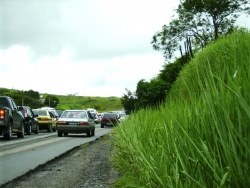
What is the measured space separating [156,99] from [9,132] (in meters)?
10.3

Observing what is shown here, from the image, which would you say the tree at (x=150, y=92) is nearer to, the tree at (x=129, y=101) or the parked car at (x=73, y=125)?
the tree at (x=129, y=101)

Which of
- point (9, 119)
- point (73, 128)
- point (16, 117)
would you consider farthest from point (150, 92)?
point (73, 128)

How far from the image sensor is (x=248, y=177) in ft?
9.50

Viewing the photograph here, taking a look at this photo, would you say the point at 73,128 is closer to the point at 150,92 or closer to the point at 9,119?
the point at 9,119

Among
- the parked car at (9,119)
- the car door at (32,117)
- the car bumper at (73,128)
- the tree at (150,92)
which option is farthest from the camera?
the car door at (32,117)

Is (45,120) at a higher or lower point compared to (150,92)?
lower

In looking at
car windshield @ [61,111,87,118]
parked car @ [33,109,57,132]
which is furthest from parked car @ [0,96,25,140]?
parked car @ [33,109,57,132]

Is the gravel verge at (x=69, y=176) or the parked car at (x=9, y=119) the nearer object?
the gravel verge at (x=69, y=176)

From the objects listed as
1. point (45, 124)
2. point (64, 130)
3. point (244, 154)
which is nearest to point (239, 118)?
point (244, 154)

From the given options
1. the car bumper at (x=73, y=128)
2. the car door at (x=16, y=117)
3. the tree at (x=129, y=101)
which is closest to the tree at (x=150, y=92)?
the tree at (x=129, y=101)

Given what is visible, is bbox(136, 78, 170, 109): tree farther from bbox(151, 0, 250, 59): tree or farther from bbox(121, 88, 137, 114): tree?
bbox(151, 0, 250, 59): tree

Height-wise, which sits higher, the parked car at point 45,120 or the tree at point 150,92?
the tree at point 150,92

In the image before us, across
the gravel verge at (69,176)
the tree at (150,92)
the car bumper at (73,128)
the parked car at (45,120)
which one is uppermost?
the tree at (150,92)

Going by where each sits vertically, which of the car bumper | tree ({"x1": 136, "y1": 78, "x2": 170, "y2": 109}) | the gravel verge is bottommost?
the gravel verge
